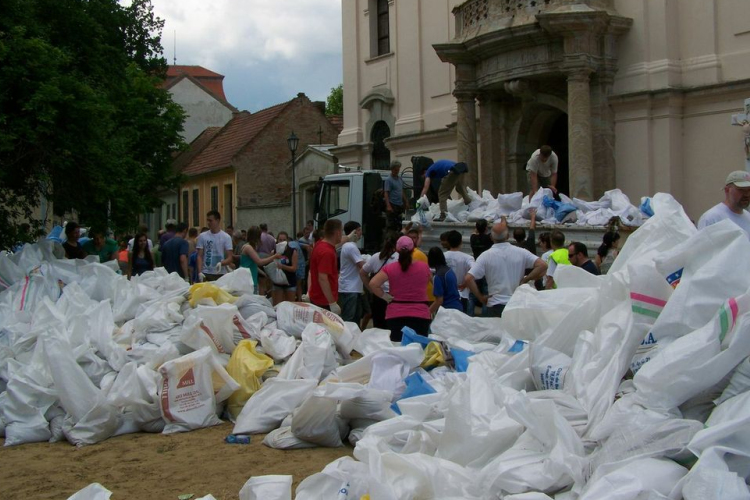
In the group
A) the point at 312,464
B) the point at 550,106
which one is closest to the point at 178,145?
the point at 550,106

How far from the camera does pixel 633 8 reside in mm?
17562

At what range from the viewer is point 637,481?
351cm

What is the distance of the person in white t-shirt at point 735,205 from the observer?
20.7 ft

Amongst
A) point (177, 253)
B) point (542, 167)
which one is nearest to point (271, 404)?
point (177, 253)

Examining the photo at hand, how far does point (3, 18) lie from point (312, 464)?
6857mm

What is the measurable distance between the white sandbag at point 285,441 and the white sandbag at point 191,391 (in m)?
0.79

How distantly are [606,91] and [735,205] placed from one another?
472 inches

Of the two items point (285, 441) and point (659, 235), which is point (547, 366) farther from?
point (285, 441)

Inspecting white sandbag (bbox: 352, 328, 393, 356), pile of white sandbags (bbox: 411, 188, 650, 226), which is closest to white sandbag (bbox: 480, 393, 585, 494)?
white sandbag (bbox: 352, 328, 393, 356)

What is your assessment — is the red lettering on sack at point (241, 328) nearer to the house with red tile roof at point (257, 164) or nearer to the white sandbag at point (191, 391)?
the white sandbag at point (191, 391)

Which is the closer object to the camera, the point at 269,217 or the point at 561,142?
the point at 561,142

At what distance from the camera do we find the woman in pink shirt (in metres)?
7.82

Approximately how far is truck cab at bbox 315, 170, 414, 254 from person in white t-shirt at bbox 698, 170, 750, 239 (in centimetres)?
971

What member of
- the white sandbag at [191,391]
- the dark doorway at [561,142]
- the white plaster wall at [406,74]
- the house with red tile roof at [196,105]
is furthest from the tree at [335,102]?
the white sandbag at [191,391]
